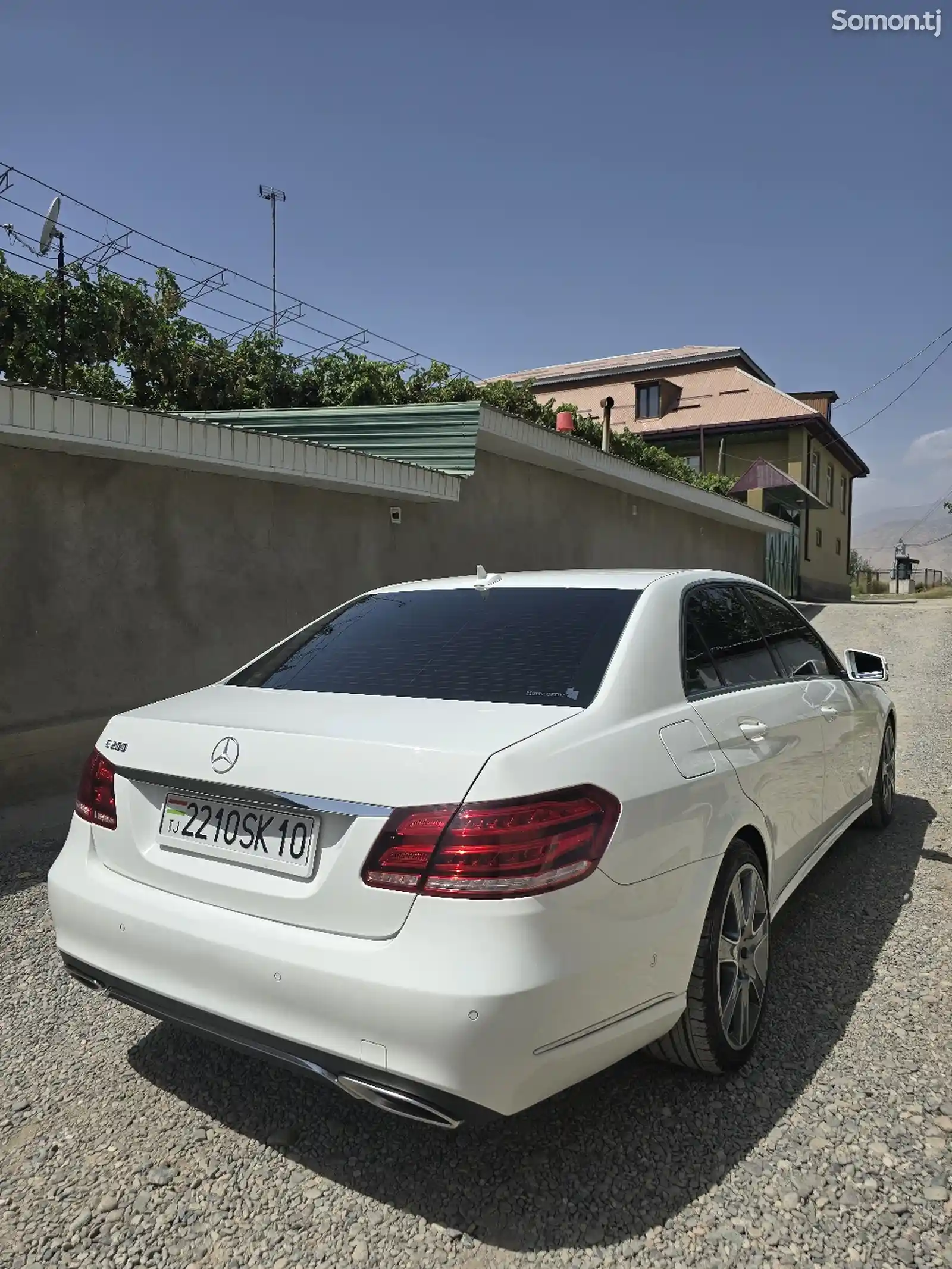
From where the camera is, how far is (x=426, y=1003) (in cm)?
195

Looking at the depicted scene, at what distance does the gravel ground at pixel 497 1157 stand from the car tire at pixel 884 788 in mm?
1844

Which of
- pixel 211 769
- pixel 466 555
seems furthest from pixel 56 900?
pixel 466 555

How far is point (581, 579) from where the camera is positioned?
3252 millimetres

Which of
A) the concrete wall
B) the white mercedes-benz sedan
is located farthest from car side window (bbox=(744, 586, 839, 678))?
the concrete wall

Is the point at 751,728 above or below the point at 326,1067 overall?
above

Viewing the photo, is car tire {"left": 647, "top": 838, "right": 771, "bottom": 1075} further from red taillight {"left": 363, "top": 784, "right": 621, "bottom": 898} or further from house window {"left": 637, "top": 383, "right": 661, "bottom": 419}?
house window {"left": 637, "top": 383, "right": 661, "bottom": 419}

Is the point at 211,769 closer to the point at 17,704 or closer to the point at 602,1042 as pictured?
the point at 602,1042

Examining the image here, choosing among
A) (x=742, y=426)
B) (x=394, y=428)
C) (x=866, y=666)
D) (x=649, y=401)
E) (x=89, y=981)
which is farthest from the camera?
(x=649, y=401)

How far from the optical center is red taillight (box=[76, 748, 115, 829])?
260 centimetres

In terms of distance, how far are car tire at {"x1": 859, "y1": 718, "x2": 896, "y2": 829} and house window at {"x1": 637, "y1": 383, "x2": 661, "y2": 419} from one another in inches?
1210

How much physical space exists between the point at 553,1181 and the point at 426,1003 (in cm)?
76

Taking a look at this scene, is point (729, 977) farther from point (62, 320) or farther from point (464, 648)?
point (62, 320)

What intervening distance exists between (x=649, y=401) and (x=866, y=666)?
3192cm

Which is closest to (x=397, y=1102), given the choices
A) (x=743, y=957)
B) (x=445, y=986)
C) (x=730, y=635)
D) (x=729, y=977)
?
(x=445, y=986)
